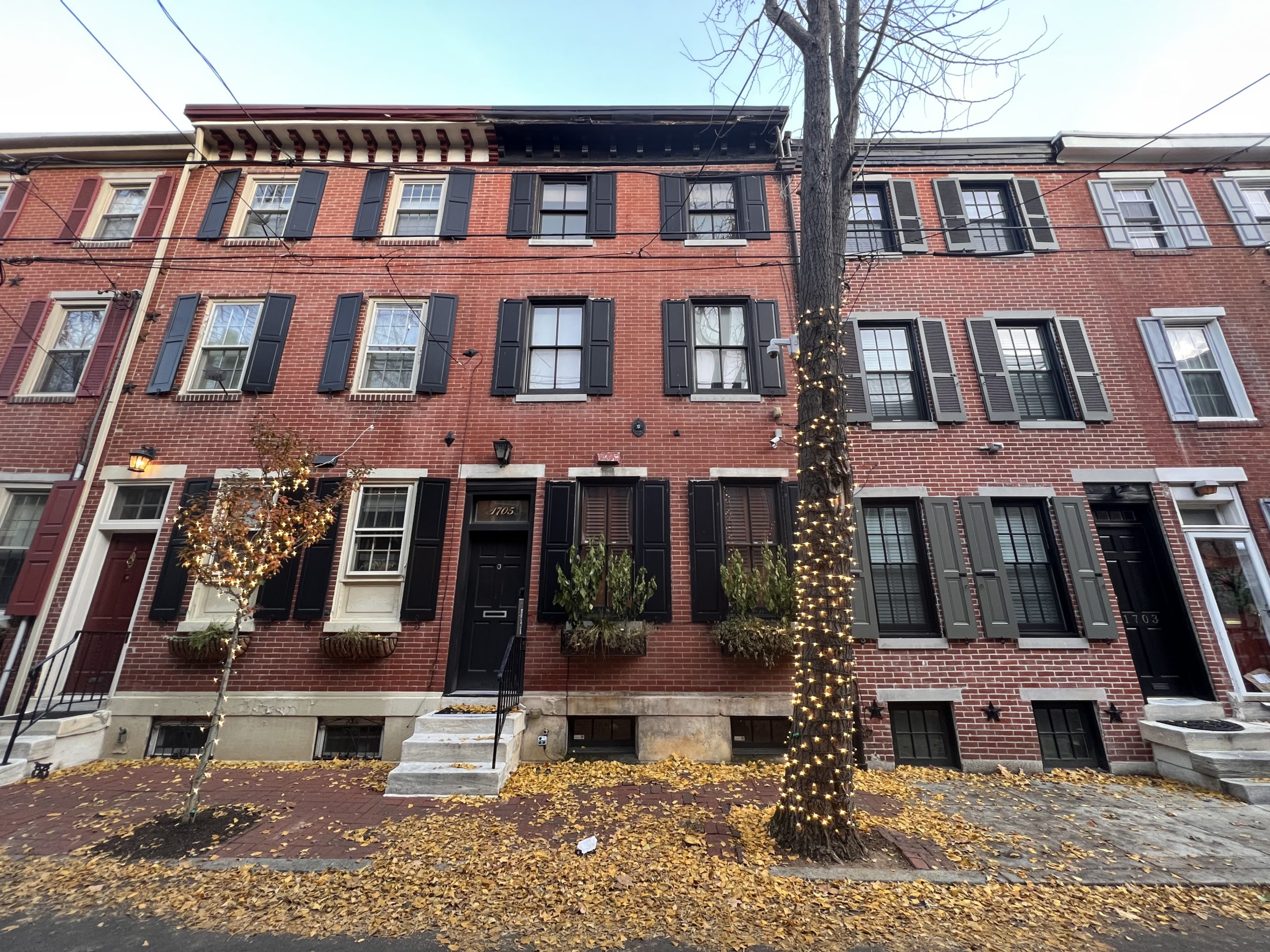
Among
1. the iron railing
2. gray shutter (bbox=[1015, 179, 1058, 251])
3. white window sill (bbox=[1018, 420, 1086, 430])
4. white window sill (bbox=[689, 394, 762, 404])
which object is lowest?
the iron railing

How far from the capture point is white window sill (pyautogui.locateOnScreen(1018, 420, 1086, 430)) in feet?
25.7

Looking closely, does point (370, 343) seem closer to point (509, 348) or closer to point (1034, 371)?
point (509, 348)

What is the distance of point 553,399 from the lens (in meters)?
8.13

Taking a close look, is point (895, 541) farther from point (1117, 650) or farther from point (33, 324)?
point (33, 324)

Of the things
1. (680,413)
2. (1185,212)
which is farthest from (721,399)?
(1185,212)

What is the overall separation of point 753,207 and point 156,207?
11.5 metres

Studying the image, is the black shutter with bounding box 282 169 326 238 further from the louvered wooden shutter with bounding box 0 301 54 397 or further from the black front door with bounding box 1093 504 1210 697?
the black front door with bounding box 1093 504 1210 697

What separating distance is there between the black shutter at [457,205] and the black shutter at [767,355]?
5.64 meters

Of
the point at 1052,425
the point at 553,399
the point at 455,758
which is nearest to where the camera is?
the point at 455,758

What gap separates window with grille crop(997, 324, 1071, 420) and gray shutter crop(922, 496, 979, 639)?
2.28 meters

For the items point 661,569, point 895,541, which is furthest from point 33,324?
point 895,541

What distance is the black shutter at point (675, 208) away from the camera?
29.3 feet

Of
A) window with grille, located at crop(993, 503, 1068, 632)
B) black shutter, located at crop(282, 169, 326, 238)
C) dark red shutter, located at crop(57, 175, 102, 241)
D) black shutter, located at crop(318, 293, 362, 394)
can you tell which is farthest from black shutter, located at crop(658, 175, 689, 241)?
dark red shutter, located at crop(57, 175, 102, 241)

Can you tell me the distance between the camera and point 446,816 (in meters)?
4.86
